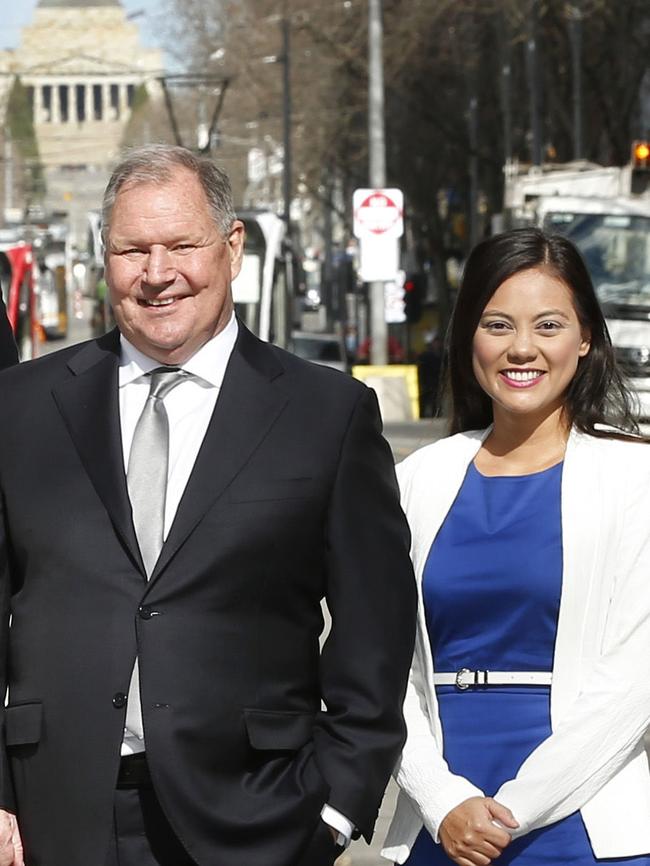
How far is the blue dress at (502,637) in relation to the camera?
3.73 metres

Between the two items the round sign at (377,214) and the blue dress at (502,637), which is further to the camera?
the round sign at (377,214)

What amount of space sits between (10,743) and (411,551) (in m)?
0.84

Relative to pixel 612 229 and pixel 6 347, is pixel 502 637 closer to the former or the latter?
pixel 6 347

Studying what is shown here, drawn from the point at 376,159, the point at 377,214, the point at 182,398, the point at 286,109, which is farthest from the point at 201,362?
the point at 286,109

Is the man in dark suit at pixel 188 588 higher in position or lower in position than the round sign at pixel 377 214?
higher

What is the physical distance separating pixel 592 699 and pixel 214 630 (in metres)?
0.68

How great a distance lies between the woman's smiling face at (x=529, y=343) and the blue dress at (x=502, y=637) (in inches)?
6.7

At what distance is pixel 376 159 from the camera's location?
29.0m

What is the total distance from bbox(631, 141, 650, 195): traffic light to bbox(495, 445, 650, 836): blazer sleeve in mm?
20403

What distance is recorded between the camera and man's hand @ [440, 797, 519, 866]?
364cm

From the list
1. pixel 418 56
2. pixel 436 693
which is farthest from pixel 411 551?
pixel 418 56

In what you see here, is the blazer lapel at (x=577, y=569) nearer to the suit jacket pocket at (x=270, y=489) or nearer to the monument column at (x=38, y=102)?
the suit jacket pocket at (x=270, y=489)

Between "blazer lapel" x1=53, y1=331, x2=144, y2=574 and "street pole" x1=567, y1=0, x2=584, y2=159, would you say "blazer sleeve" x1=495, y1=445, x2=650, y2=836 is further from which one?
"street pole" x1=567, y1=0, x2=584, y2=159

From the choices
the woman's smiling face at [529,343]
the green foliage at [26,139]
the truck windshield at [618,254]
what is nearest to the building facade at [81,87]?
the green foliage at [26,139]
